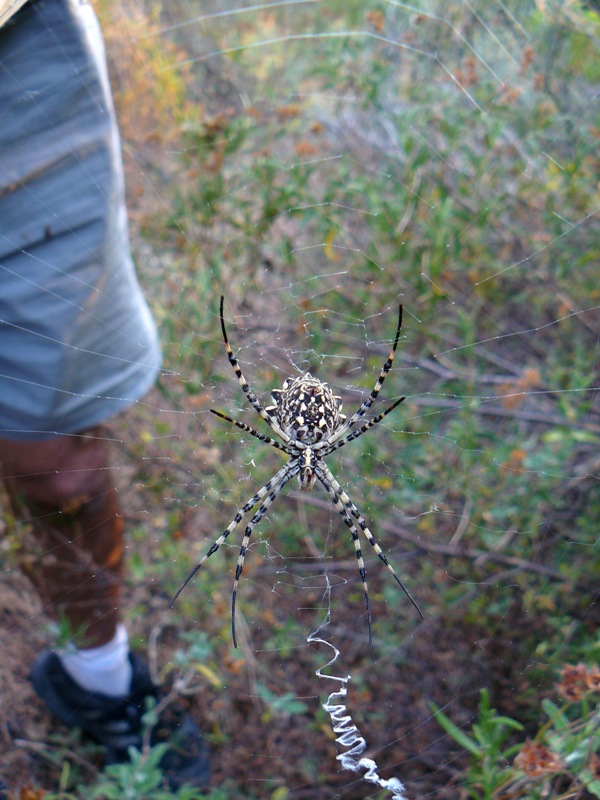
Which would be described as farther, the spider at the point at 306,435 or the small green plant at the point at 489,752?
the spider at the point at 306,435

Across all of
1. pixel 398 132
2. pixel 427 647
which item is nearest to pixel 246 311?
pixel 398 132

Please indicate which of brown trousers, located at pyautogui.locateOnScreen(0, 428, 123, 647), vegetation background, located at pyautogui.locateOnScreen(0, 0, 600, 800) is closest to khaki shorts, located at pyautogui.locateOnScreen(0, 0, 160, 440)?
brown trousers, located at pyautogui.locateOnScreen(0, 428, 123, 647)

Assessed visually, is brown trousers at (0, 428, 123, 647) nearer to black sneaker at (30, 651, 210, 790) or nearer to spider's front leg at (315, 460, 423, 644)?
black sneaker at (30, 651, 210, 790)

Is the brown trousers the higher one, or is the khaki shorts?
the khaki shorts

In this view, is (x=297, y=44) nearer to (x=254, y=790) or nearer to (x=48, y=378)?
(x=48, y=378)

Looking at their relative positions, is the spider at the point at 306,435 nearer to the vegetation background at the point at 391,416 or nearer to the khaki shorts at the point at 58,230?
the vegetation background at the point at 391,416

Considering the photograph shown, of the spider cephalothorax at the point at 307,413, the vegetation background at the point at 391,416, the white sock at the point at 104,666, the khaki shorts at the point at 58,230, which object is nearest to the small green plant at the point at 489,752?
the vegetation background at the point at 391,416

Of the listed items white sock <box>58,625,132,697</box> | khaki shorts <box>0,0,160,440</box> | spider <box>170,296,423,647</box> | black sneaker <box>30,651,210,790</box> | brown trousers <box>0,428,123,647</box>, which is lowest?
black sneaker <box>30,651,210,790</box>
